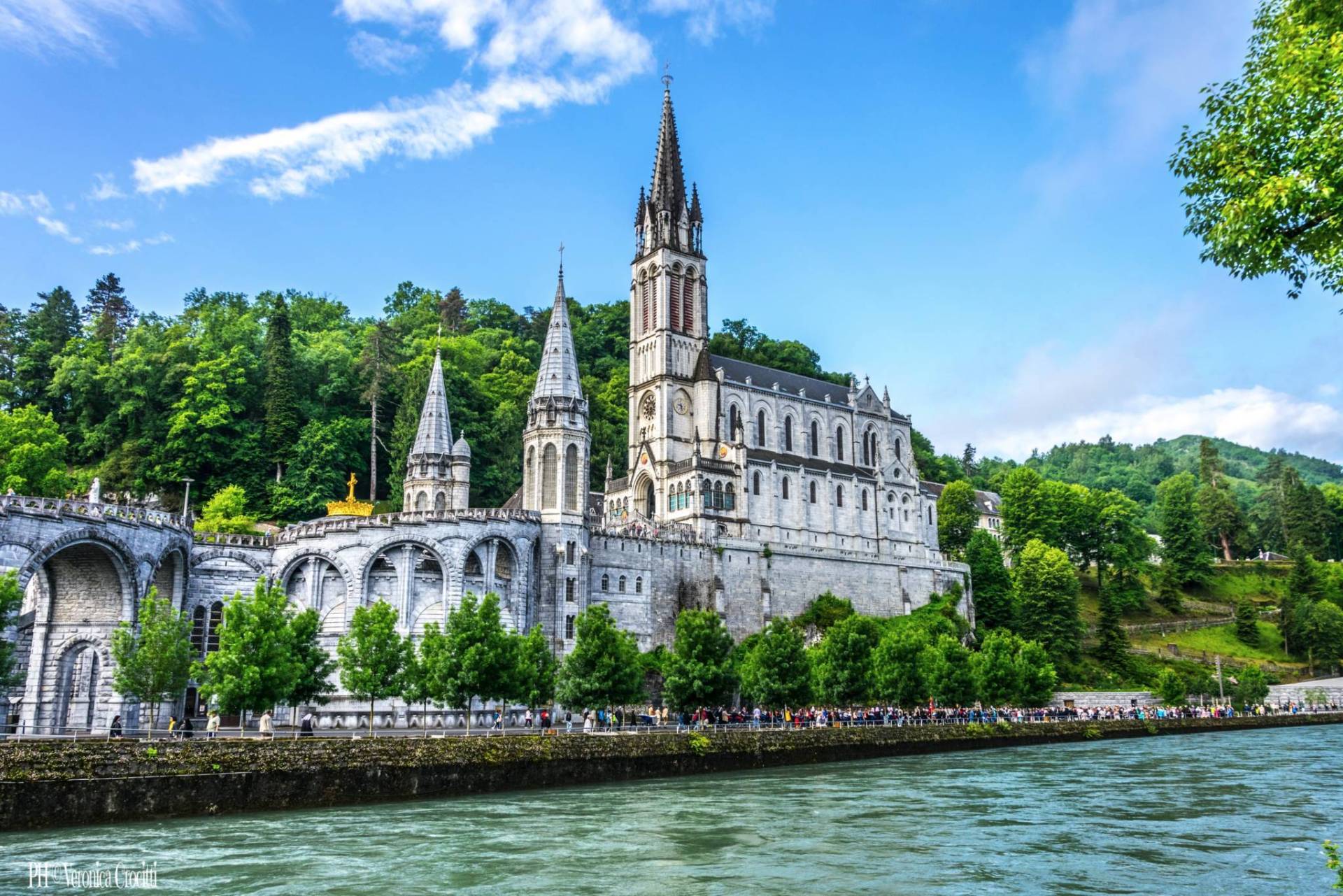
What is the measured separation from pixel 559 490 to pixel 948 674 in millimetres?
22800

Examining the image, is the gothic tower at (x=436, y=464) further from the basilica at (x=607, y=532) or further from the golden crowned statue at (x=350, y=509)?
the golden crowned statue at (x=350, y=509)

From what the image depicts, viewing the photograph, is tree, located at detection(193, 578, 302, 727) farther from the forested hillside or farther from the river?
the forested hillside

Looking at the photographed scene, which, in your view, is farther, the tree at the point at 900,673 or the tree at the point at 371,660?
the tree at the point at 900,673

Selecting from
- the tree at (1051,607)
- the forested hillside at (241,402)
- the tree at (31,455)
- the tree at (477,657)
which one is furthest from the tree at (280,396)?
the tree at (1051,607)

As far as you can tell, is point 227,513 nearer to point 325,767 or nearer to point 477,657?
point 477,657

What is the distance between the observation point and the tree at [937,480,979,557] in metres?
94.6

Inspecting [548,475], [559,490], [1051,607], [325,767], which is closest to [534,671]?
[325,767]

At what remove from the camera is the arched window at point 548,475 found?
5819 centimetres

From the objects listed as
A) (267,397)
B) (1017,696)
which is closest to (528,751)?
(1017,696)

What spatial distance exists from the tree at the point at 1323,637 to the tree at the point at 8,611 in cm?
9490

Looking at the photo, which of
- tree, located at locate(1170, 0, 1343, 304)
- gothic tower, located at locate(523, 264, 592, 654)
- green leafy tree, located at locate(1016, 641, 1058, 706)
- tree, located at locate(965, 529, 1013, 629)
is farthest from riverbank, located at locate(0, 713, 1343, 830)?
tree, located at locate(965, 529, 1013, 629)

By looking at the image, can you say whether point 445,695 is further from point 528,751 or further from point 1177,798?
point 1177,798

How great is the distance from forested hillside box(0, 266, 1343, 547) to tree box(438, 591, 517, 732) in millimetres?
30088

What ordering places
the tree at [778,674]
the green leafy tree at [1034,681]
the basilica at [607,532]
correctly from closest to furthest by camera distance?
1. the basilica at [607,532]
2. the tree at [778,674]
3. the green leafy tree at [1034,681]
